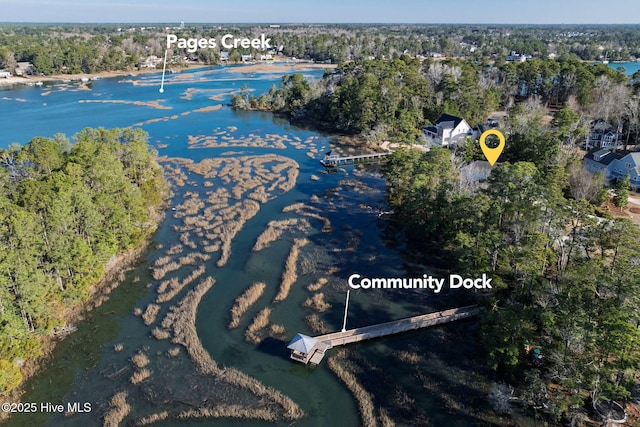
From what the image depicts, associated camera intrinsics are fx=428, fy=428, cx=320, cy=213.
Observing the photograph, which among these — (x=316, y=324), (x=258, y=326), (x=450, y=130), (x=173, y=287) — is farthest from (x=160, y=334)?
(x=450, y=130)

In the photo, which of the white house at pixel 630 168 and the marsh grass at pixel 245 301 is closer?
the marsh grass at pixel 245 301

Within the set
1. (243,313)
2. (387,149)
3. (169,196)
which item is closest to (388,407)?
(243,313)

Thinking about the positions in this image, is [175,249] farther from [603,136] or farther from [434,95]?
[434,95]

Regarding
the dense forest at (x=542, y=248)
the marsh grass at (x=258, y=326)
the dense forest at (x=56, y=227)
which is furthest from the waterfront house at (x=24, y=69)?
the marsh grass at (x=258, y=326)

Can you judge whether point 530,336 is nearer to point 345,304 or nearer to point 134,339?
point 345,304

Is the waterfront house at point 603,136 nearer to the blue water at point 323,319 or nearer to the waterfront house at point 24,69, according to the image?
the blue water at point 323,319

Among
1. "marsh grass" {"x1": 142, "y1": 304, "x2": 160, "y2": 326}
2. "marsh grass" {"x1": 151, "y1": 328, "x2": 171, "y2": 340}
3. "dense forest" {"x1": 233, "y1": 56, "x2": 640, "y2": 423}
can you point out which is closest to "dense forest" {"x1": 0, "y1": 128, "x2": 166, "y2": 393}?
"marsh grass" {"x1": 142, "y1": 304, "x2": 160, "y2": 326}
